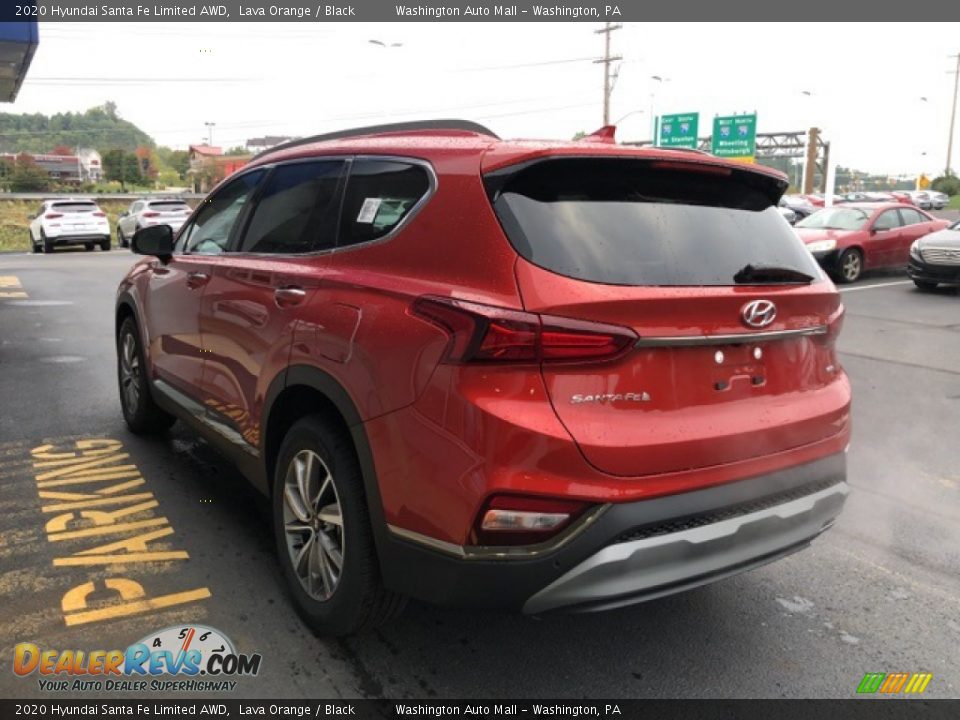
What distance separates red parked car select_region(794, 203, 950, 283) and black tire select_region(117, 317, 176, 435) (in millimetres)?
12416

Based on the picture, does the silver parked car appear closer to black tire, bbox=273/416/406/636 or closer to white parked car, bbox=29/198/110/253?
white parked car, bbox=29/198/110/253

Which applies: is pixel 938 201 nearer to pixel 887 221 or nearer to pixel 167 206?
pixel 887 221

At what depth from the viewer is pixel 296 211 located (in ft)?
11.1

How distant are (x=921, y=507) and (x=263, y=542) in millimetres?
3554

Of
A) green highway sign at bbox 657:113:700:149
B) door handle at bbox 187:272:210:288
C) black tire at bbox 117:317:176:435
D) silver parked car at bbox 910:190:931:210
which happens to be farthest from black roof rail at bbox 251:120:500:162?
silver parked car at bbox 910:190:931:210

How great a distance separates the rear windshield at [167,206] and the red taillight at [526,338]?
26.8 metres

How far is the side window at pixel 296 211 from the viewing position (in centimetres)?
315

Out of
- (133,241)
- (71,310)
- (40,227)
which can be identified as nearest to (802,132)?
(40,227)

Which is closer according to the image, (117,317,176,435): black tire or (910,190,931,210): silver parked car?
(117,317,176,435): black tire

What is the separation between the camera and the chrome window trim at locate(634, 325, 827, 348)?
229cm

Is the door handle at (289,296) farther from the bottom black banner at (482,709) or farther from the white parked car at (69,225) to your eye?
the white parked car at (69,225)

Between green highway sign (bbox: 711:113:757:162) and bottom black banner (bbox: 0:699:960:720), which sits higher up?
green highway sign (bbox: 711:113:757:162)

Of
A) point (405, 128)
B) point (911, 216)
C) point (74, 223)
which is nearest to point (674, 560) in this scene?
point (405, 128)

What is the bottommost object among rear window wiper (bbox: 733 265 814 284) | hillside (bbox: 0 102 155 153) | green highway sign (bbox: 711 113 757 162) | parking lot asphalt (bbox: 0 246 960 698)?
parking lot asphalt (bbox: 0 246 960 698)
